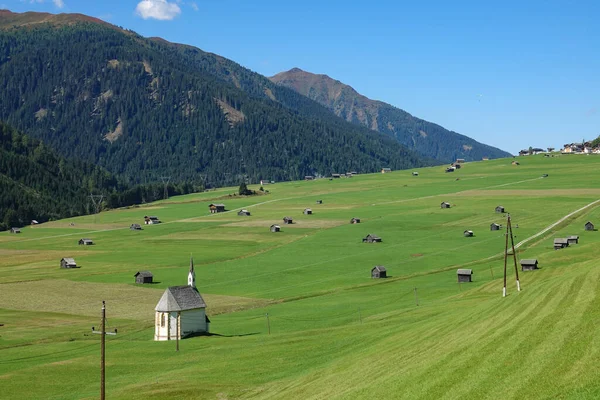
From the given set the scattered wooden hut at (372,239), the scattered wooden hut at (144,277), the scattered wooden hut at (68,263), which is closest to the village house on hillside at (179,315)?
the scattered wooden hut at (144,277)

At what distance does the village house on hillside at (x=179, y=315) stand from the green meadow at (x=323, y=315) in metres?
1.74

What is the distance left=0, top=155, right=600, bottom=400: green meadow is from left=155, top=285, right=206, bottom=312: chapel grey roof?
3.41 m

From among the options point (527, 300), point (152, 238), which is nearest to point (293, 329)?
point (527, 300)

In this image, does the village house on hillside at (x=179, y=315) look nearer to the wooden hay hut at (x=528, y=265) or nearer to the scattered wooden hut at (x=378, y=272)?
the scattered wooden hut at (x=378, y=272)

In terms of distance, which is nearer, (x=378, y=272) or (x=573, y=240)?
(x=378, y=272)

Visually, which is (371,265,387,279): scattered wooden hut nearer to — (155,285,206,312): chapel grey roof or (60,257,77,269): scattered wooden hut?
(155,285,206,312): chapel grey roof

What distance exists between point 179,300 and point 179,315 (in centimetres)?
206

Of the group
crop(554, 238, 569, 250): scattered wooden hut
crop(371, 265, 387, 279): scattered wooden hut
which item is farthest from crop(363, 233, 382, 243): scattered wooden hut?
crop(371, 265, 387, 279): scattered wooden hut

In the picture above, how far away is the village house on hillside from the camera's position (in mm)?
85312

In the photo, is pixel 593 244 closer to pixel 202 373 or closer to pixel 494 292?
pixel 494 292

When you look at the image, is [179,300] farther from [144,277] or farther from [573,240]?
[573,240]

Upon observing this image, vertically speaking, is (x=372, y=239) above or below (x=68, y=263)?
above

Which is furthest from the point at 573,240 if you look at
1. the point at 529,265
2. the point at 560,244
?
the point at 529,265

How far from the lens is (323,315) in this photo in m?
89.7
